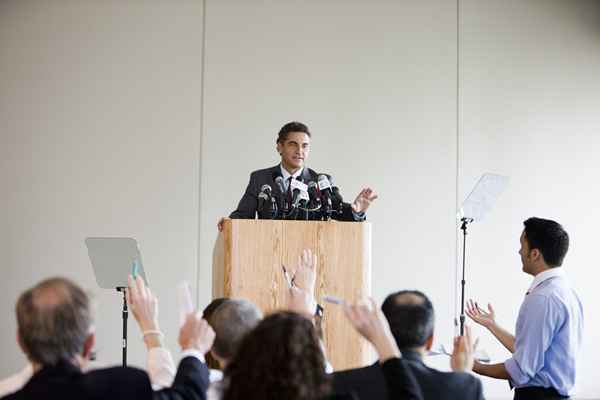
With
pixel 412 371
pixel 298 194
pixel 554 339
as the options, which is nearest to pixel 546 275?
pixel 554 339

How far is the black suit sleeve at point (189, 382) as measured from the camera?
231cm

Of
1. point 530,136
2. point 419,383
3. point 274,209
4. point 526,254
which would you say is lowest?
point 419,383

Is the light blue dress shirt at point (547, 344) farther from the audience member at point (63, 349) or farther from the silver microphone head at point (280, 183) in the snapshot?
the audience member at point (63, 349)

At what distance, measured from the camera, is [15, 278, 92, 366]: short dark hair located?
2098 mm

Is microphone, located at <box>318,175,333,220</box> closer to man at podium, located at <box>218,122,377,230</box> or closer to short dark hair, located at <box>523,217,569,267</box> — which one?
man at podium, located at <box>218,122,377,230</box>

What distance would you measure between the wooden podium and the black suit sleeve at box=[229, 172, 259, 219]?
21.1 inches

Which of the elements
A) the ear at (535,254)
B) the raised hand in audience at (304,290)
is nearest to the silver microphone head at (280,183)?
the ear at (535,254)

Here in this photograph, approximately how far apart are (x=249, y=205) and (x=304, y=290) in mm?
2263

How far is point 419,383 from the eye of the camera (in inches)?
98.0

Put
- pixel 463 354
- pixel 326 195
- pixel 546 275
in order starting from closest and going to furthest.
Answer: pixel 463 354
pixel 546 275
pixel 326 195

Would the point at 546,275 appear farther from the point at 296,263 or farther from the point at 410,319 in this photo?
the point at 410,319

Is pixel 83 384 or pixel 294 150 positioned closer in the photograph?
pixel 83 384

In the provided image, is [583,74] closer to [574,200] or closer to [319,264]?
[574,200]

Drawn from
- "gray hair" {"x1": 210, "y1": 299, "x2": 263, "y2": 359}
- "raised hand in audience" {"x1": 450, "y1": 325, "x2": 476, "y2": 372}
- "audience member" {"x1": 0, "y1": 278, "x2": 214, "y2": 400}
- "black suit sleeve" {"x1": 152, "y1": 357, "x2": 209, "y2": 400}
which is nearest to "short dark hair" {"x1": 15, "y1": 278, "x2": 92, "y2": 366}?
"audience member" {"x1": 0, "y1": 278, "x2": 214, "y2": 400}
